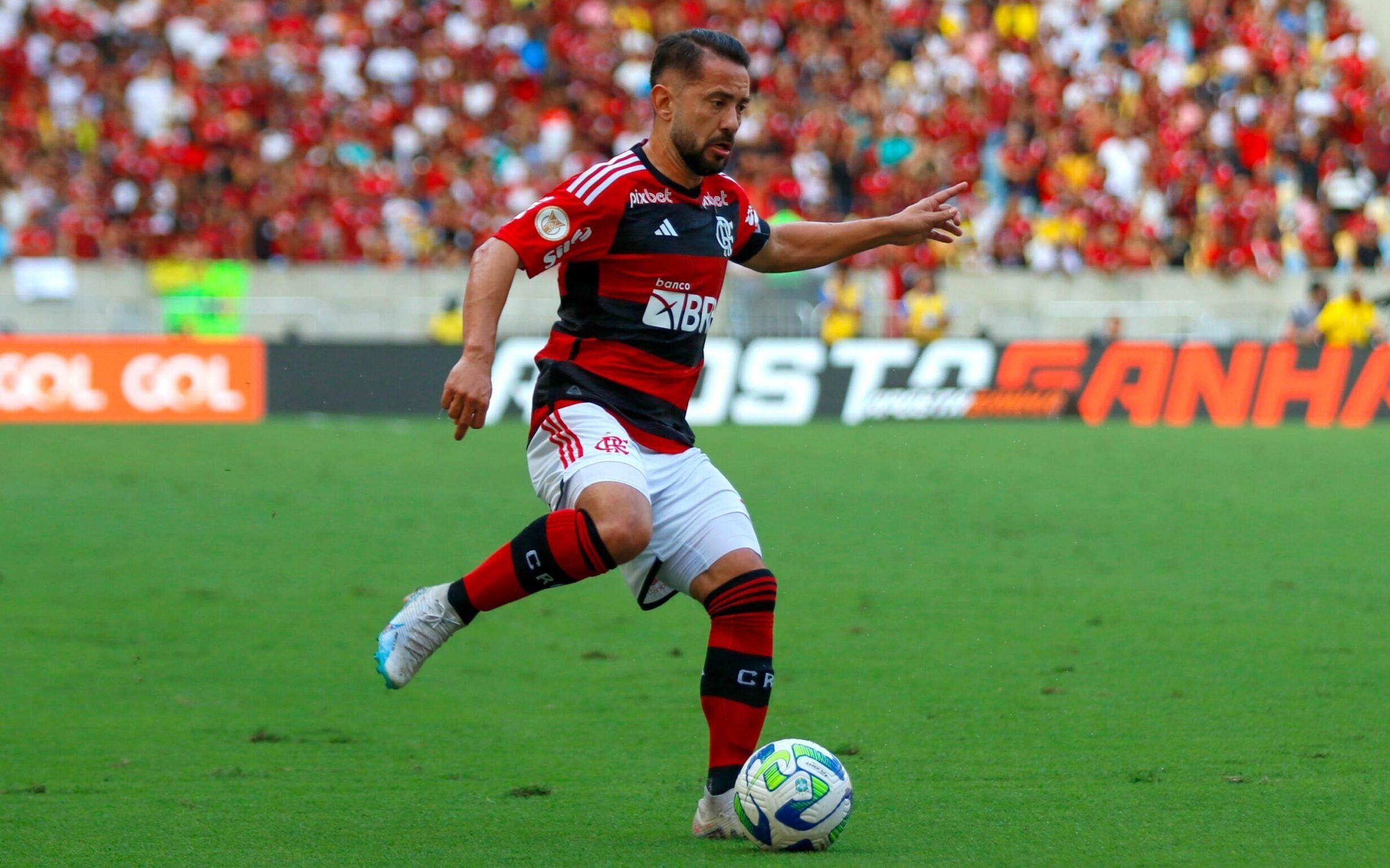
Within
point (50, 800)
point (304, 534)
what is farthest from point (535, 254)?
point (304, 534)

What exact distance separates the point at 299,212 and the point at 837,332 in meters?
7.37

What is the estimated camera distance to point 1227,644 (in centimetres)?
774

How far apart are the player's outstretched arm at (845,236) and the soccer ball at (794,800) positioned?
5.24ft

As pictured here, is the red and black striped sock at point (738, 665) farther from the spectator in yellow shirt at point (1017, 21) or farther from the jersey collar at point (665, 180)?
the spectator in yellow shirt at point (1017, 21)

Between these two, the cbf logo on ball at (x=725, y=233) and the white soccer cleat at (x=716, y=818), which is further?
the cbf logo on ball at (x=725, y=233)

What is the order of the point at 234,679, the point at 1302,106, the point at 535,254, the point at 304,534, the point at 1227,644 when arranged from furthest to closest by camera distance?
the point at 1302,106 → the point at 304,534 → the point at 1227,644 → the point at 234,679 → the point at 535,254

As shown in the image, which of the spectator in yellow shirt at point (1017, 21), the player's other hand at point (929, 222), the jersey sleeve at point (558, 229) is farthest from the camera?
the spectator in yellow shirt at point (1017, 21)

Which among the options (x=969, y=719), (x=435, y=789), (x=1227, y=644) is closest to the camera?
(x=435, y=789)

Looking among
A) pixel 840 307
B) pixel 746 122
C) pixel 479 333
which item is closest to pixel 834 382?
pixel 840 307

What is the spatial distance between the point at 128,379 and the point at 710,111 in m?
17.7

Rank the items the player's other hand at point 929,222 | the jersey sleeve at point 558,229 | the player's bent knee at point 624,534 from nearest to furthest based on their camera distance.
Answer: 1. the player's bent knee at point 624,534
2. the jersey sleeve at point 558,229
3. the player's other hand at point 929,222

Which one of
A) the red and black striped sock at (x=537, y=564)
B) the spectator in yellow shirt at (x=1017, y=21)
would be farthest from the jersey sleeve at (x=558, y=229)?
the spectator in yellow shirt at (x=1017, y=21)

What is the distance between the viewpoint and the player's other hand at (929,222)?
5.45 meters

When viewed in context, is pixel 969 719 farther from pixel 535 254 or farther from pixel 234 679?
pixel 234 679
